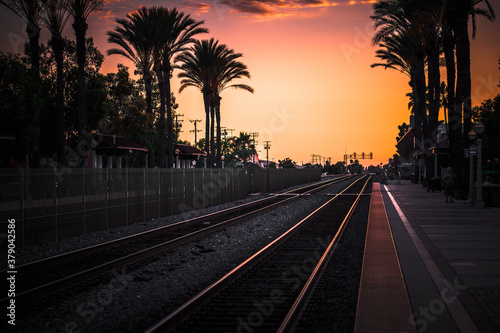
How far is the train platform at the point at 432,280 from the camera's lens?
22.0 feet

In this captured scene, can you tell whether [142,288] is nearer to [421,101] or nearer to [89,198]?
[89,198]

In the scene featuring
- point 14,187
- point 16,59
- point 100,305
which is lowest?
point 100,305

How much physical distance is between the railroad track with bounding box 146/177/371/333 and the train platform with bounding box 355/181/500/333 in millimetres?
1025

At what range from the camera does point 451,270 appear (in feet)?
33.1

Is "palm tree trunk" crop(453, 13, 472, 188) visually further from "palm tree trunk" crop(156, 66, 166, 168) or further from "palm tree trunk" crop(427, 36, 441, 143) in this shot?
"palm tree trunk" crop(156, 66, 166, 168)

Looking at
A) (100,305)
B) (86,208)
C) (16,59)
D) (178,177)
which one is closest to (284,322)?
(100,305)

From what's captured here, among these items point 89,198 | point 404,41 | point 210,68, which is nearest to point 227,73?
point 210,68

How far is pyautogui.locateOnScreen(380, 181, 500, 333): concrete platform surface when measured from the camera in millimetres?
6820

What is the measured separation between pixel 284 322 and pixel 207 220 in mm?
15112

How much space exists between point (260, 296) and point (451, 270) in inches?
152

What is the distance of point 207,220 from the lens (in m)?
21.8

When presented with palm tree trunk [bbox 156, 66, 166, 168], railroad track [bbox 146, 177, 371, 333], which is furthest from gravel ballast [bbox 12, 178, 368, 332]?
palm tree trunk [bbox 156, 66, 166, 168]

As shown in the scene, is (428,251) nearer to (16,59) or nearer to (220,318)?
(220,318)

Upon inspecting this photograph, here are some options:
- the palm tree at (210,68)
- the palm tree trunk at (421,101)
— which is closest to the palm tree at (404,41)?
the palm tree trunk at (421,101)
